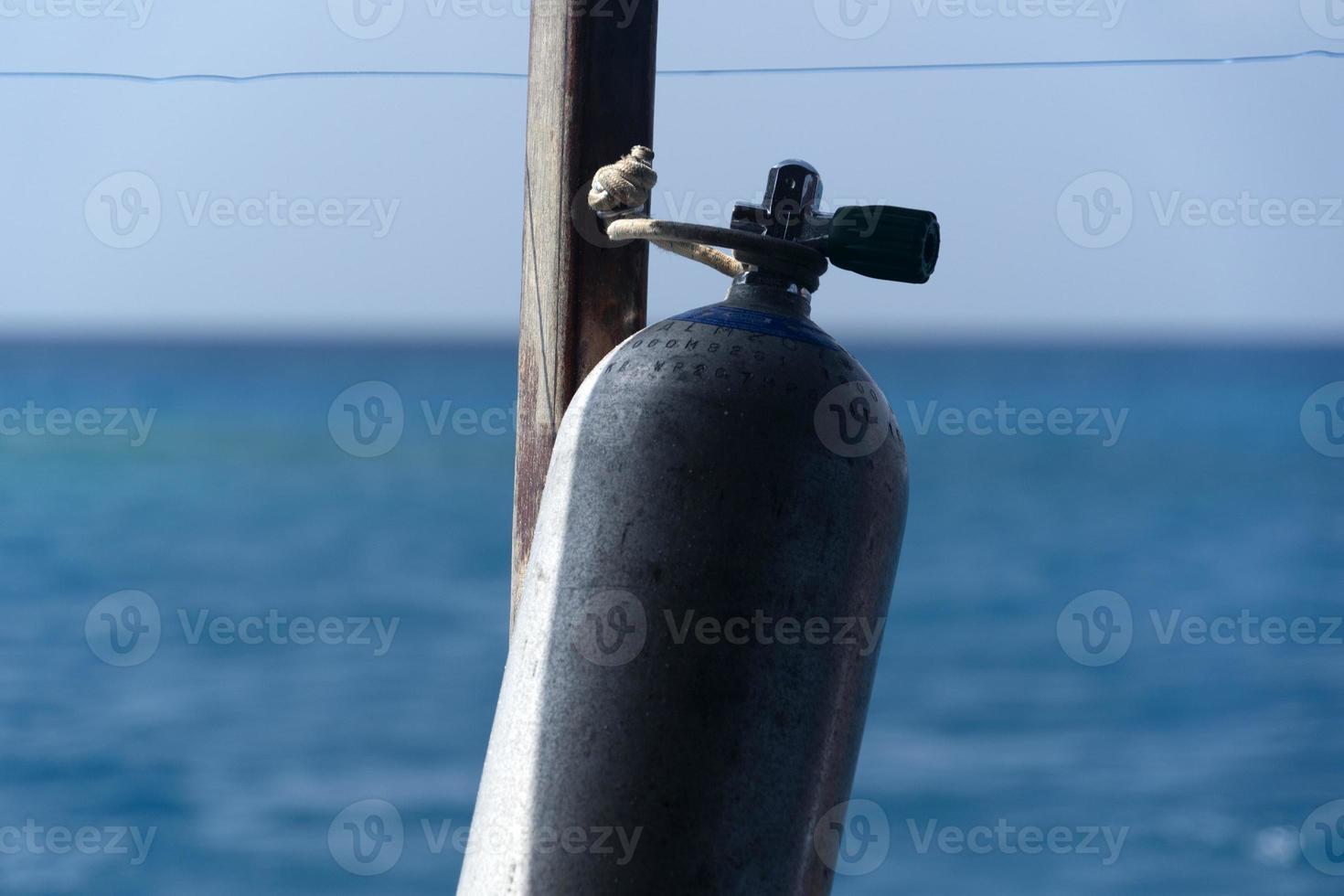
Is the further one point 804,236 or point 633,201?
point 633,201

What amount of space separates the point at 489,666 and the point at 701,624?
15.8 m

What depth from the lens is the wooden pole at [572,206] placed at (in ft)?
6.11

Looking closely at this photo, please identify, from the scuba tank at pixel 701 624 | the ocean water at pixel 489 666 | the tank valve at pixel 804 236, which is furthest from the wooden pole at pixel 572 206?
the ocean water at pixel 489 666

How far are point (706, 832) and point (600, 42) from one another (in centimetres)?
94

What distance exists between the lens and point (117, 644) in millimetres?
18203

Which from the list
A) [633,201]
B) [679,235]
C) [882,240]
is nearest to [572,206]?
[633,201]

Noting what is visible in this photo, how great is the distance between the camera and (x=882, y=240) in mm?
1606

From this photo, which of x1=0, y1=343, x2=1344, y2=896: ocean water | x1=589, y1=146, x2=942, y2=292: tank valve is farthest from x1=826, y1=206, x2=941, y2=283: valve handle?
x1=0, y1=343, x2=1344, y2=896: ocean water

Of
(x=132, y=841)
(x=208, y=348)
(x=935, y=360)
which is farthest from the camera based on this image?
(x=208, y=348)

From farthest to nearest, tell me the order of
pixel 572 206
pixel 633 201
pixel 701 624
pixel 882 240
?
pixel 572 206 < pixel 633 201 < pixel 882 240 < pixel 701 624

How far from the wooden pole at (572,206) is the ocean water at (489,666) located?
143 centimetres

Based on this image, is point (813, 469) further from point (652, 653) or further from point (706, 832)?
point (706, 832)

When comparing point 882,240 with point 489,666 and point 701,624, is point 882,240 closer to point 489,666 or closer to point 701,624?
point 701,624

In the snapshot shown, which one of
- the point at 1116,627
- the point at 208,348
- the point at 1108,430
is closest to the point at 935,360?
the point at 1108,430
